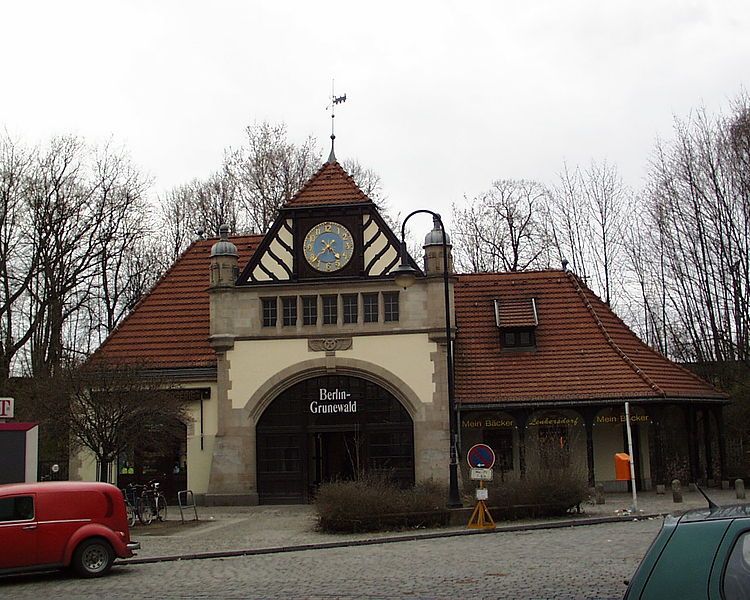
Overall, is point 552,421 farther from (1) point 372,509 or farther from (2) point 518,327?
(1) point 372,509

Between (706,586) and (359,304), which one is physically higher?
(359,304)

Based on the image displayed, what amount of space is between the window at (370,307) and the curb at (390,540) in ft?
38.0

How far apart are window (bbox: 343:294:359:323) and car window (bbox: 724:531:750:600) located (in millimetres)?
27000

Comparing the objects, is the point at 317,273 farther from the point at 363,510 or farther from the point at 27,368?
the point at 27,368

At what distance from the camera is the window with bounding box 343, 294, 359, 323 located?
3159 centimetres

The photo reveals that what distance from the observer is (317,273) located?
31.9m

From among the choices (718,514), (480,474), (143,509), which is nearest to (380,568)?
(480,474)

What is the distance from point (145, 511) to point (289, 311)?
8.86 m

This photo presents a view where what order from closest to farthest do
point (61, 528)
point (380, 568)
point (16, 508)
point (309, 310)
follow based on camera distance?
point (380, 568)
point (16, 508)
point (61, 528)
point (309, 310)

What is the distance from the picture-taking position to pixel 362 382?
3142cm

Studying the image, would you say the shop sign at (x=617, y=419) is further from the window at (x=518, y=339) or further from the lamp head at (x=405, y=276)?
the lamp head at (x=405, y=276)

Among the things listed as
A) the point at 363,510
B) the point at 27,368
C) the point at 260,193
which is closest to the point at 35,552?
the point at 363,510

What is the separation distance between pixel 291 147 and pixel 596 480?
2344 cm

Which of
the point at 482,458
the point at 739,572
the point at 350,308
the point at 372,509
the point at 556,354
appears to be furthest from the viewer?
the point at 556,354
